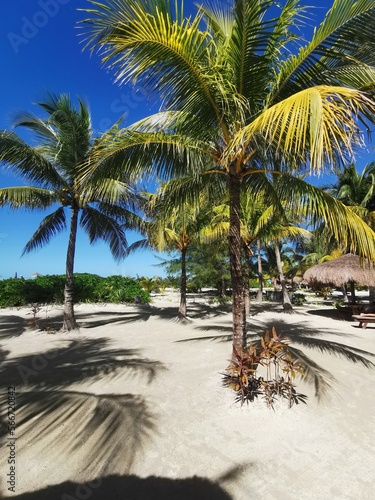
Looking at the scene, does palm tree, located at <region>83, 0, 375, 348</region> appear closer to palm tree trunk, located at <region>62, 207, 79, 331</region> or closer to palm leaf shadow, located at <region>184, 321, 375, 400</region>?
palm leaf shadow, located at <region>184, 321, 375, 400</region>

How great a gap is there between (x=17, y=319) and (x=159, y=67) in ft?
38.8

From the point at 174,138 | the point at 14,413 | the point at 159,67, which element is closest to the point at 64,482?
the point at 14,413

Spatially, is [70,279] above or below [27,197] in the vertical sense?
below

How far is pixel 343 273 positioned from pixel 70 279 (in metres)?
12.0

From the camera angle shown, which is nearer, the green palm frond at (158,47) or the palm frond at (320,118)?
the palm frond at (320,118)

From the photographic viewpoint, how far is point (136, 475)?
2.86 meters

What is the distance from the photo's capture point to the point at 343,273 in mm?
13258

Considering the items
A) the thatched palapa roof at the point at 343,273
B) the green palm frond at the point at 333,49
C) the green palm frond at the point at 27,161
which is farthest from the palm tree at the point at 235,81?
the thatched palapa roof at the point at 343,273

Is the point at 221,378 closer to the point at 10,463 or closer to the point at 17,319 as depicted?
the point at 10,463

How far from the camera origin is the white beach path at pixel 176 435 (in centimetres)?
276

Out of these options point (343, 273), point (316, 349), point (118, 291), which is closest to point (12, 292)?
point (118, 291)

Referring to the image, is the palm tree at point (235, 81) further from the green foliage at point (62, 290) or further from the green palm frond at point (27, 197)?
the green foliage at point (62, 290)

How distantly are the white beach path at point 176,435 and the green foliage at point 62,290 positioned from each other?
1143 centimetres

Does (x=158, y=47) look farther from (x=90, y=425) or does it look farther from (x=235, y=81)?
(x=90, y=425)
